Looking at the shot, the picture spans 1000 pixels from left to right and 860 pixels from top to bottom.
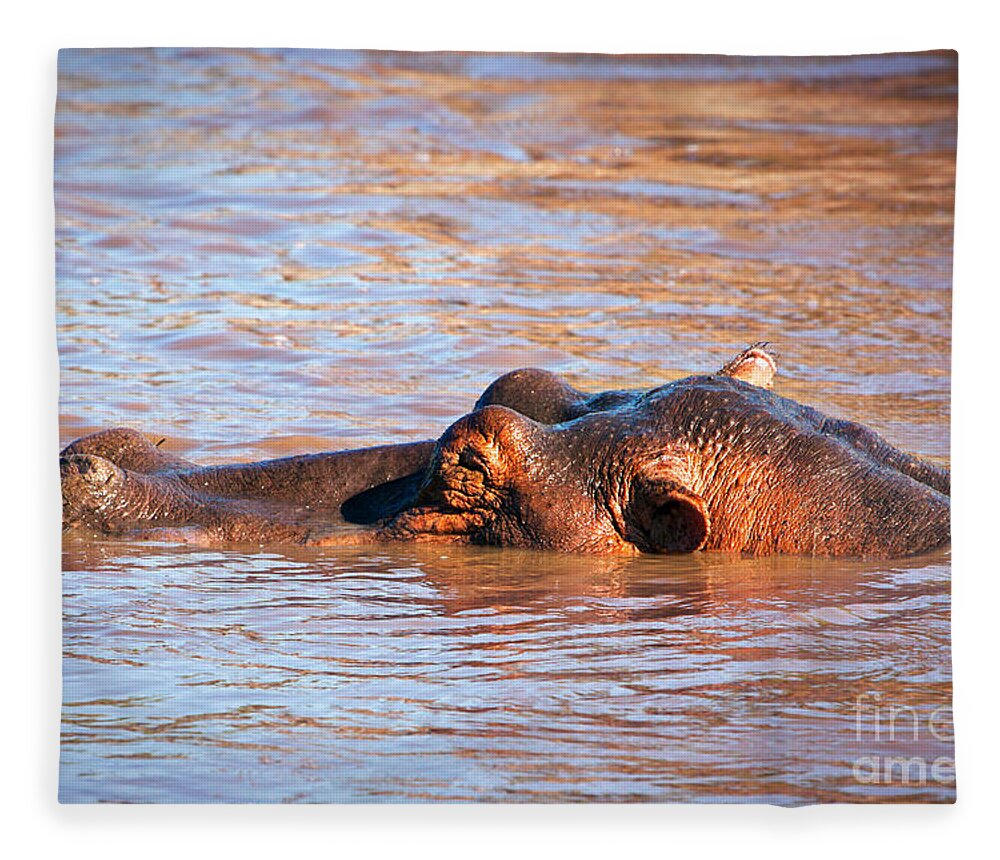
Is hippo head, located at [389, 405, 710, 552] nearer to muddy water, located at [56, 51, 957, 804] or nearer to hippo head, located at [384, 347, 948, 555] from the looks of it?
hippo head, located at [384, 347, 948, 555]

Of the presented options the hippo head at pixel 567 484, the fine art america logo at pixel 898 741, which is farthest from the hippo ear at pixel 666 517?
the fine art america logo at pixel 898 741

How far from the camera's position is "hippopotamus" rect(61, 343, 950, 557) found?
6211 millimetres

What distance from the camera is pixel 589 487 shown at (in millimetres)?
6242

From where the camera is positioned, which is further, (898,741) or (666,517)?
(666,517)

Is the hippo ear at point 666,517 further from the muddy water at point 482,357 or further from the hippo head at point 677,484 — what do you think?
the muddy water at point 482,357

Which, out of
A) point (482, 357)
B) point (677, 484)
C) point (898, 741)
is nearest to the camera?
point (898, 741)

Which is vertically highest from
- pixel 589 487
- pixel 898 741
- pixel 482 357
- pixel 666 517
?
pixel 482 357

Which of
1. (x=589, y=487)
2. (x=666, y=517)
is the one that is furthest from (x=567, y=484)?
(x=666, y=517)

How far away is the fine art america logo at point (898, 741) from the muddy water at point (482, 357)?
0.05 ft

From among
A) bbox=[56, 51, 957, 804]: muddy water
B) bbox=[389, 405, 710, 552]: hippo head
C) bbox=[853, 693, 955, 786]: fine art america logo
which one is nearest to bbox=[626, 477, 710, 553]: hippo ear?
bbox=[389, 405, 710, 552]: hippo head

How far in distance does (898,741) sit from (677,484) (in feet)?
4.24

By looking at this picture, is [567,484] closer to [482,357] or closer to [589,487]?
[589,487]
